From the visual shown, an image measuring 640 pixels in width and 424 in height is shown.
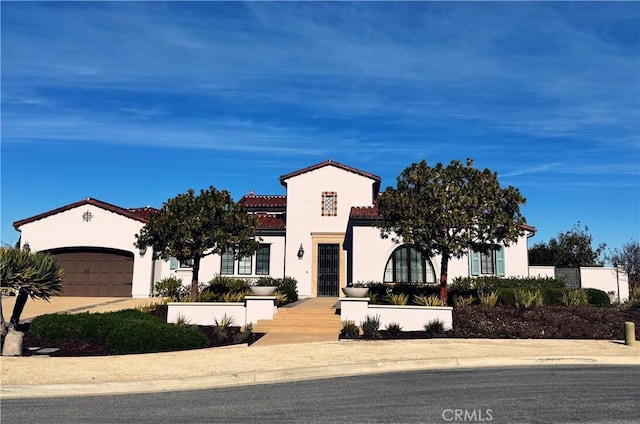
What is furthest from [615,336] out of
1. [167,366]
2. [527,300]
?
[167,366]

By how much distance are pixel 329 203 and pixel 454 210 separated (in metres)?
11.8

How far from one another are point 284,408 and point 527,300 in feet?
40.7

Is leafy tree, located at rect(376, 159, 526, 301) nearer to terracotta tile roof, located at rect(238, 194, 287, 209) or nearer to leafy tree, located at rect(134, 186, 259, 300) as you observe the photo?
leafy tree, located at rect(134, 186, 259, 300)

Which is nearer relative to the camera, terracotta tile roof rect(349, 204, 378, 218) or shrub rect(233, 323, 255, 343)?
shrub rect(233, 323, 255, 343)

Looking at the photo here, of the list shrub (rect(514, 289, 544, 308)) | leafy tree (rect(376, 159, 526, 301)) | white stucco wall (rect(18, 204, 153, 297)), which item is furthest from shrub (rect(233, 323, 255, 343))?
white stucco wall (rect(18, 204, 153, 297))

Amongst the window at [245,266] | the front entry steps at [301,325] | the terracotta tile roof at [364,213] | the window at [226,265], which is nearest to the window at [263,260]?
the window at [245,266]

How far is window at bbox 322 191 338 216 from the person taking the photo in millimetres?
26822

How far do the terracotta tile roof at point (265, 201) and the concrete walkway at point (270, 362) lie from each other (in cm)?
1903

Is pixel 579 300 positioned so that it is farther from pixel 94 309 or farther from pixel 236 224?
pixel 94 309

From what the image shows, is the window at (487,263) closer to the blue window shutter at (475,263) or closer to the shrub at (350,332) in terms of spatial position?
the blue window shutter at (475,263)

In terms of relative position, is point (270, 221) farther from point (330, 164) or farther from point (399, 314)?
point (399, 314)

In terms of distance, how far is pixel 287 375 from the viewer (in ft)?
30.0

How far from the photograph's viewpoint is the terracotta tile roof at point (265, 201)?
101 ft

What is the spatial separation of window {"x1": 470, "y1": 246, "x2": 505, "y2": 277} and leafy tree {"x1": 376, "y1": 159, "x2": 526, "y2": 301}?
7133 millimetres
